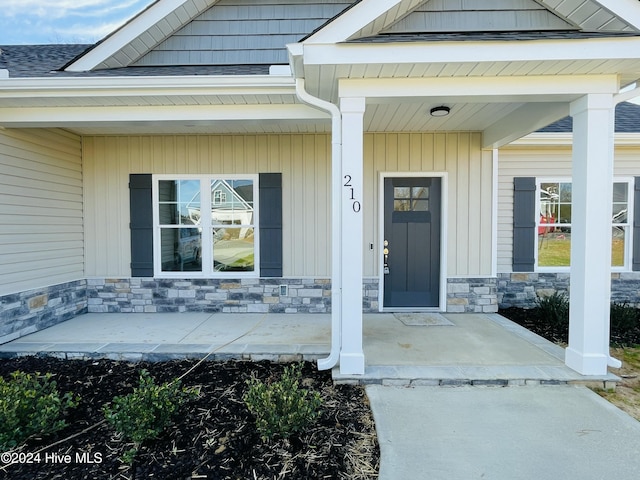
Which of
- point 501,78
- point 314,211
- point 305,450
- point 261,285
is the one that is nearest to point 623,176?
point 501,78

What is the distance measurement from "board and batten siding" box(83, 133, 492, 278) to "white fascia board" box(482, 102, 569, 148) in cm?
34

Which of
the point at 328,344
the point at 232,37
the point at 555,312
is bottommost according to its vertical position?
the point at 328,344

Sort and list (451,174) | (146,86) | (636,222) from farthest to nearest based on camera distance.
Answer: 1. (636,222)
2. (451,174)
3. (146,86)

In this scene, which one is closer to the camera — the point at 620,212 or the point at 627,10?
the point at 627,10

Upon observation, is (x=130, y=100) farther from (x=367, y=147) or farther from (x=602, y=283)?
(x=602, y=283)

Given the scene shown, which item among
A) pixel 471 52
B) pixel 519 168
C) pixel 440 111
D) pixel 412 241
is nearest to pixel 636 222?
pixel 519 168

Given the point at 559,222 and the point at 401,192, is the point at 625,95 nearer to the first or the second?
the point at 401,192

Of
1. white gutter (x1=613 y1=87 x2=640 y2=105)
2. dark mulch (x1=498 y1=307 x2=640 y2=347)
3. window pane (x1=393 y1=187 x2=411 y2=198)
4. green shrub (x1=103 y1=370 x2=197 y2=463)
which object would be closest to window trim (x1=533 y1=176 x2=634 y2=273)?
dark mulch (x1=498 y1=307 x2=640 y2=347)

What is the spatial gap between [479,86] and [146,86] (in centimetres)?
322

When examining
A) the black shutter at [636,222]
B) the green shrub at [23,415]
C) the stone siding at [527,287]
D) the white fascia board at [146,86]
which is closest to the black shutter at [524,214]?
the stone siding at [527,287]

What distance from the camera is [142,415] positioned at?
2215mm

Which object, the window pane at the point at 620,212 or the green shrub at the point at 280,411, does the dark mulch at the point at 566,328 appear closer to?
the window pane at the point at 620,212

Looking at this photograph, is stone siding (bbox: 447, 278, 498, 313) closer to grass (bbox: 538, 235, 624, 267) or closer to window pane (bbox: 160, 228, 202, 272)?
grass (bbox: 538, 235, 624, 267)

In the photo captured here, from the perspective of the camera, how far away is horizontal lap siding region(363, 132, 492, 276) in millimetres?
5086
